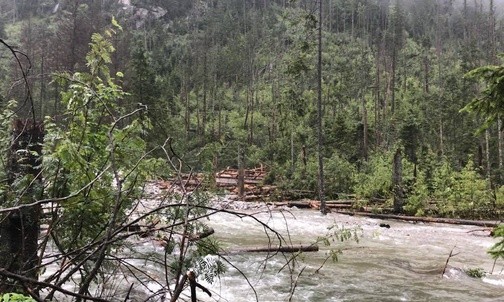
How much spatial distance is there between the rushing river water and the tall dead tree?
1995 mm

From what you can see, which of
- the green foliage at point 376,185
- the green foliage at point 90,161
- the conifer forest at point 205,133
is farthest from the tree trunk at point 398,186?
the green foliage at point 90,161

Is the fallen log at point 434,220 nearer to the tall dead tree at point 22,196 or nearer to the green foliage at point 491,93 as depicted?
the green foliage at point 491,93

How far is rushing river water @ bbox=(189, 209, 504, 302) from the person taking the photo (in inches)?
275

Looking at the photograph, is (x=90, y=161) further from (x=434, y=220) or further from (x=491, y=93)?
(x=434, y=220)

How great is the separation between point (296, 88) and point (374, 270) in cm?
2324

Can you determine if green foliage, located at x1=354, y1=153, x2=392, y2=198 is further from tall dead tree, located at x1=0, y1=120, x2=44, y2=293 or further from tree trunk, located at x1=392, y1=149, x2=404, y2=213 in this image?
tall dead tree, located at x1=0, y1=120, x2=44, y2=293

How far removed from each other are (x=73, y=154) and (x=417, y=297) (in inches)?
220

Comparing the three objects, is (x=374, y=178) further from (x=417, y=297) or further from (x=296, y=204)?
(x=417, y=297)

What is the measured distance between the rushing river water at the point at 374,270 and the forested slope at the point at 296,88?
7.68 feet

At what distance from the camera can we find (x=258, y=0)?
7750cm

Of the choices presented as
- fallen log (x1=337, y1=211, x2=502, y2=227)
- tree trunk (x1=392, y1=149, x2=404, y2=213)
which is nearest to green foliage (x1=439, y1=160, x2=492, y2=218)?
fallen log (x1=337, y1=211, x2=502, y2=227)

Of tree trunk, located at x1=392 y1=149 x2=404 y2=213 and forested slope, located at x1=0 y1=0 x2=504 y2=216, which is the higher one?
forested slope, located at x1=0 y1=0 x2=504 y2=216

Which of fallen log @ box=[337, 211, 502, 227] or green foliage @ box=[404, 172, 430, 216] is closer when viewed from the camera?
Result: fallen log @ box=[337, 211, 502, 227]

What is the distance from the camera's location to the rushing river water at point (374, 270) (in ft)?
22.9
